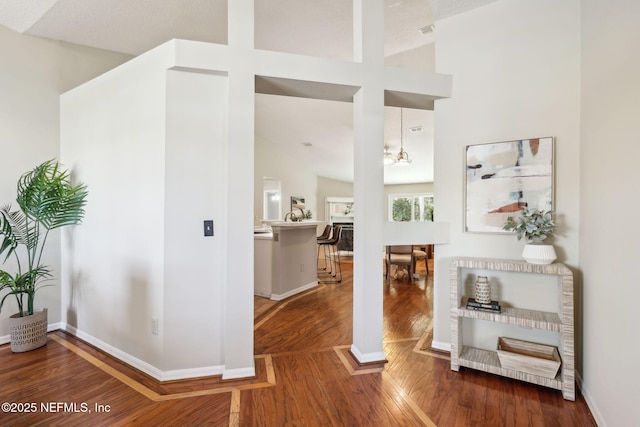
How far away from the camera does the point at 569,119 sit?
2.13 m

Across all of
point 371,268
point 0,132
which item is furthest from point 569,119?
point 0,132

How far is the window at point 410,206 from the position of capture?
10131 millimetres

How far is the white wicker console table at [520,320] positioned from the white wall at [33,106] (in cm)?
375

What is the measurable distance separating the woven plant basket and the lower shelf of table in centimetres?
352

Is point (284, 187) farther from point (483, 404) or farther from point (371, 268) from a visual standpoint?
point (483, 404)

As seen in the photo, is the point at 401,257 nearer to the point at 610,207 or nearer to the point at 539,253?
the point at 539,253

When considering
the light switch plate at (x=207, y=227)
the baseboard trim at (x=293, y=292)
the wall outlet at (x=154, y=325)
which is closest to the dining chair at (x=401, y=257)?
the baseboard trim at (x=293, y=292)

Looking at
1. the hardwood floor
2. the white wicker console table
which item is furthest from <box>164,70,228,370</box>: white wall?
the white wicker console table

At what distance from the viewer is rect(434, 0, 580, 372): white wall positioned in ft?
7.00

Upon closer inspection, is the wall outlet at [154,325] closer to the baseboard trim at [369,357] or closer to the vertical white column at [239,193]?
the vertical white column at [239,193]

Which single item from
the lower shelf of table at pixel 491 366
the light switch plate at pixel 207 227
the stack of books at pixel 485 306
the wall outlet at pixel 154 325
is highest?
the light switch plate at pixel 207 227

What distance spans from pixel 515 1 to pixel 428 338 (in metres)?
2.99

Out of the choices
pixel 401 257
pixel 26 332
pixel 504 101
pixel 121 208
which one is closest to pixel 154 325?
pixel 121 208

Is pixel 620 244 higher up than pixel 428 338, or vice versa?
pixel 620 244
